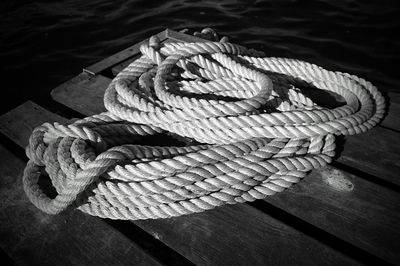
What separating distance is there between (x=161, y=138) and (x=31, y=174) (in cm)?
64

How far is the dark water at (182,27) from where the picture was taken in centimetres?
337

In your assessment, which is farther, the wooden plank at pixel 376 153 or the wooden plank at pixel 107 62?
the wooden plank at pixel 107 62

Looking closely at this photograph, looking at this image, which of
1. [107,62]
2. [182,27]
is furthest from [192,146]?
[182,27]

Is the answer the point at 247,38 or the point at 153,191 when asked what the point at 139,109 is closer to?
the point at 153,191

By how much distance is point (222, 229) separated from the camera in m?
1.21

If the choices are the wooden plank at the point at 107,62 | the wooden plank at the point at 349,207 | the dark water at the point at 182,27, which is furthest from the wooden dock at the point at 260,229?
the dark water at the point at 182,27

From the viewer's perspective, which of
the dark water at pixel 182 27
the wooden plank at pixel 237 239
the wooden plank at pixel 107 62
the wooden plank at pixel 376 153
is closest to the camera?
the wooden plank at pixel 237 239

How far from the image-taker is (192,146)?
4.66 ft

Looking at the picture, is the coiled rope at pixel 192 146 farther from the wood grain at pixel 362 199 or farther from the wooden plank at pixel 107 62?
the wooden plank at pixel 107 62

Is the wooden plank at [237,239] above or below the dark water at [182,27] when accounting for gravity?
below

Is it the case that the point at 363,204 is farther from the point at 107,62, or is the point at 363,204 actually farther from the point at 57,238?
the point at 107,62

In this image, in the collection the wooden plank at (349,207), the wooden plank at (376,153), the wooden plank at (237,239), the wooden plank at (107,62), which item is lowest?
the wooden plank at (237,239)

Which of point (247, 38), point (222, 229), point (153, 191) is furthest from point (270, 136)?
point (247, 38)

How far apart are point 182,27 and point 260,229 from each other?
3.59 meters
